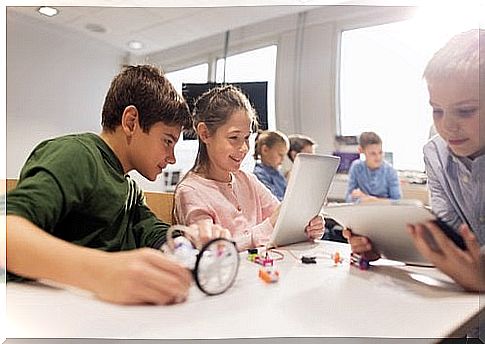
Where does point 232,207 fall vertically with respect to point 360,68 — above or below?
below

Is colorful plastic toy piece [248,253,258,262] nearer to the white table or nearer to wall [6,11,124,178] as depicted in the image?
the white table

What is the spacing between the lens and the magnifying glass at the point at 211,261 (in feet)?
1.95

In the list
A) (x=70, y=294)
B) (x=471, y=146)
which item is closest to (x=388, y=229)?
(x=471, y=146)

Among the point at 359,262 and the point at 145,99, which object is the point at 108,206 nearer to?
the point at 145,99

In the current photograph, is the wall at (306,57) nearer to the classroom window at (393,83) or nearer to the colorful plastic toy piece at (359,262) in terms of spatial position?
the classroom window at (393,83)

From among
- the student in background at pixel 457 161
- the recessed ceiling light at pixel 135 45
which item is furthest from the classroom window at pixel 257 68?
the student in background at pixel 457 161

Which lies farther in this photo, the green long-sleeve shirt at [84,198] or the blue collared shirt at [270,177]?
the blue collared shirt at [270,177]

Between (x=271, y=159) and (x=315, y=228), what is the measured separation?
0.12 metres

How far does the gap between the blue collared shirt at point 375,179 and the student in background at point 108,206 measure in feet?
0.69

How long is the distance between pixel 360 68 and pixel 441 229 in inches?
9.9

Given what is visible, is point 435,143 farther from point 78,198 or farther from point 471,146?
point 78,198

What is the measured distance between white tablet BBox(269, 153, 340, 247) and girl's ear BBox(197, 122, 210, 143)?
13cm

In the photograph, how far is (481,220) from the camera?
694 millimetres

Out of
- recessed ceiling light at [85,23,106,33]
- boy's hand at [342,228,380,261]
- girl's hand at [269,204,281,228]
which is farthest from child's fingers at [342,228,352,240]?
recessed ceiling light at [85,23,106,33]
